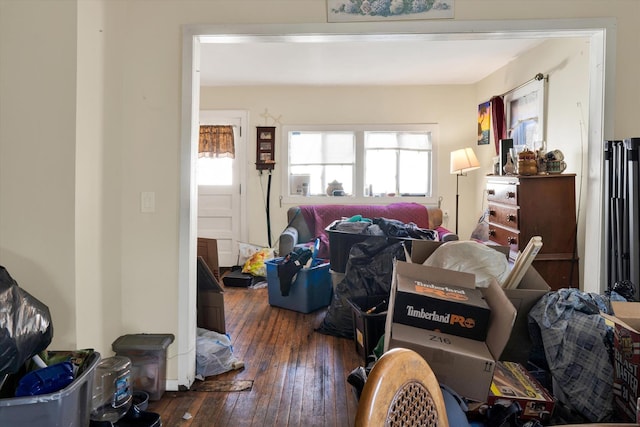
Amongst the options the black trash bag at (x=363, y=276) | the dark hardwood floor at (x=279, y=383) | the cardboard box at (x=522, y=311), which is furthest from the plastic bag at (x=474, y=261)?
the black trash bag at (x=363, y=276)

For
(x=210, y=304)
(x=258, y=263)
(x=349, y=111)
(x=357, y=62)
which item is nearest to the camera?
(x=210, y=304)

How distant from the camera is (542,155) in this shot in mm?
3477

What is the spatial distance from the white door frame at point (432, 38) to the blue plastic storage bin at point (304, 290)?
1.63 m

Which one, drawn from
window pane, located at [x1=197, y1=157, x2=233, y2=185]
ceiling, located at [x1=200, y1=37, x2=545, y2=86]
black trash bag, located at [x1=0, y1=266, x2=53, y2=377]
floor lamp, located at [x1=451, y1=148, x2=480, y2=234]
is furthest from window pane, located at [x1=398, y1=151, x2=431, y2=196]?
black trash bag, located at [x1=0, y1=266, x2=53, y2=377]

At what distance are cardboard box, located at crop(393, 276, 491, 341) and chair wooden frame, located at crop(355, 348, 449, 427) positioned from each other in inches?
28.6

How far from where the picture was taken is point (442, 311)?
161cm

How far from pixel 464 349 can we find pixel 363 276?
1916 millimetres

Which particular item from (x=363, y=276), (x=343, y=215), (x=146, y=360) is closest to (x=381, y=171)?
(x=343, y=215)

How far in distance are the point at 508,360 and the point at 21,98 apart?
8.03 feet

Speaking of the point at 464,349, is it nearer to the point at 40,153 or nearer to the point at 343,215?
the point at 40,153

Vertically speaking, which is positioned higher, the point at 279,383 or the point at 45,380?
the point at 45,380

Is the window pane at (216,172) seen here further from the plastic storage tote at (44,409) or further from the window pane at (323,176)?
the plastic storage tote at (44,409)

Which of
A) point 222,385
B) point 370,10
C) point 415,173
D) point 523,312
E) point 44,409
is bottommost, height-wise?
point 222,385

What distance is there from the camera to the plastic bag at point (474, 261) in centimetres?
201
